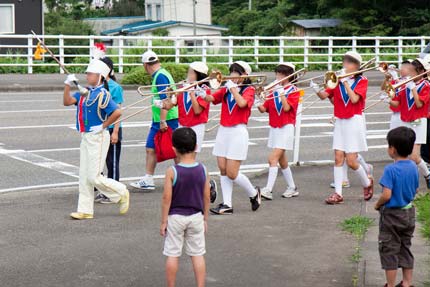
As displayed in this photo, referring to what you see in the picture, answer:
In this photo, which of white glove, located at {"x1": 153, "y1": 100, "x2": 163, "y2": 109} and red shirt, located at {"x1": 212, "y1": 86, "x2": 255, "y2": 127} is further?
white glove, located at {"x1": 153, "y1": 100, "x2": 163, "y2": 109}

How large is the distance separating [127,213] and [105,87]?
1.50 m

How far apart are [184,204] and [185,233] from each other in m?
0.25

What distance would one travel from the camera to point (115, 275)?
7.84m

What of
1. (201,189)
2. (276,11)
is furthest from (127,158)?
(276,11)

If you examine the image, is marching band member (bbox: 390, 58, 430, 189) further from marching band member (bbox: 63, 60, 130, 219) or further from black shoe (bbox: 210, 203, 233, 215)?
marching band member (bbox: 63, 60, 130, 219)

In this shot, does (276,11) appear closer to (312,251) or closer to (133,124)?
(133,124)

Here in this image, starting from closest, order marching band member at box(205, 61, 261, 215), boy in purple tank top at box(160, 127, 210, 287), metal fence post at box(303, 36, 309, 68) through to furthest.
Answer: boy in purple tank top at box(160, 127, 210, 287)
marching band member at box(205, 61, 261, 215)
metal fence post at box(303, 36, 309, 68)

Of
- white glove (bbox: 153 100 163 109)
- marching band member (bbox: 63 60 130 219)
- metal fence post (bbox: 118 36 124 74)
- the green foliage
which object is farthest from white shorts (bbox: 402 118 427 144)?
metal fence post (bbox: 118 36 124 74)

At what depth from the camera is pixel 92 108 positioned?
10023 mm

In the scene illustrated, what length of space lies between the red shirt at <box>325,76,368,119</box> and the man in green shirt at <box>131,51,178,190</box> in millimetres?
1892

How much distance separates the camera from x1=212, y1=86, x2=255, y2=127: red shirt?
1027 cm

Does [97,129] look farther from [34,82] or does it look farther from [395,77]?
[34,82]

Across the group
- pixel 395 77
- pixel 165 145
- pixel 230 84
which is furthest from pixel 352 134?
pixel 165 145

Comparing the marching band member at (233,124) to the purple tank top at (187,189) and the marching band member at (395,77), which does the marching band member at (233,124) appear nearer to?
the marching band member at (395,77)
